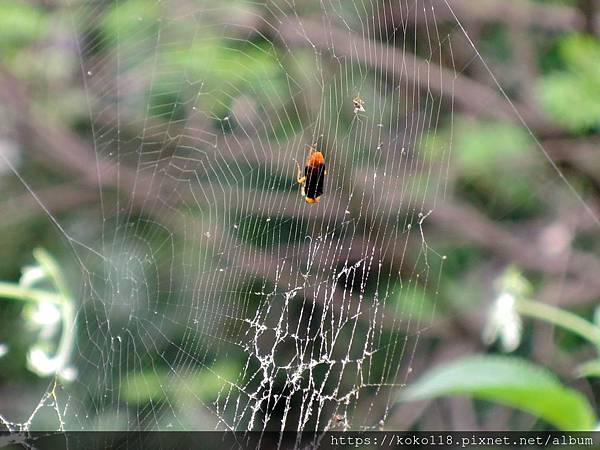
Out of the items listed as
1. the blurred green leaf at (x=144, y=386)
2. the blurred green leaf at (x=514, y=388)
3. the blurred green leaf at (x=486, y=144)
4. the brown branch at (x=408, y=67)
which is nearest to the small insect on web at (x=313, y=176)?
the brown branch at (x=408, y=67)

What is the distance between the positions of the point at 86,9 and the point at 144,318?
955mm

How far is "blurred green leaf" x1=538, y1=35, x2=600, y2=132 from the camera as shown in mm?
2123

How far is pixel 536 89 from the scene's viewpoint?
235 centimetres

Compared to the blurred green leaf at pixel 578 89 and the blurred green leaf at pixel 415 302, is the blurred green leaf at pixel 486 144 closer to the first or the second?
the blurred green leaf at pixel 578 89

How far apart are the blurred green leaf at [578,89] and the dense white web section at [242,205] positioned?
12.9 inches

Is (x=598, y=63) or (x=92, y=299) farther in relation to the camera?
(x=92, y=299)

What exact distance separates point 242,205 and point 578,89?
1.02m

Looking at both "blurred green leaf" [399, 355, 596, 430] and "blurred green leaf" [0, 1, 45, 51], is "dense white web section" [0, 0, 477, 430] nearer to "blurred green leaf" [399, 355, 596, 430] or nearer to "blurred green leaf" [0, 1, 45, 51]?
"blurred green leaf" [0, 1, 45, 51]

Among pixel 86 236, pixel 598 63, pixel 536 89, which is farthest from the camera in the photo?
pixel 86 236

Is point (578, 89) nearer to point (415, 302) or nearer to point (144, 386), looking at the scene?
point (415, 302)

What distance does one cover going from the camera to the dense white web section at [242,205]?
7.30 ft

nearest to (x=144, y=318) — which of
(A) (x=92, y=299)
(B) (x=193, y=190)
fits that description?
(A) (x=92, y=299)

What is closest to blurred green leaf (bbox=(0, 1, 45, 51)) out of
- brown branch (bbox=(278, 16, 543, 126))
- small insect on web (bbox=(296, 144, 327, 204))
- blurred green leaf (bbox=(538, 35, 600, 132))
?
brown branch (bbox=(278, 16, 543, 126))

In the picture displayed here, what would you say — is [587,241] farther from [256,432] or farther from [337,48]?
[256,432]
